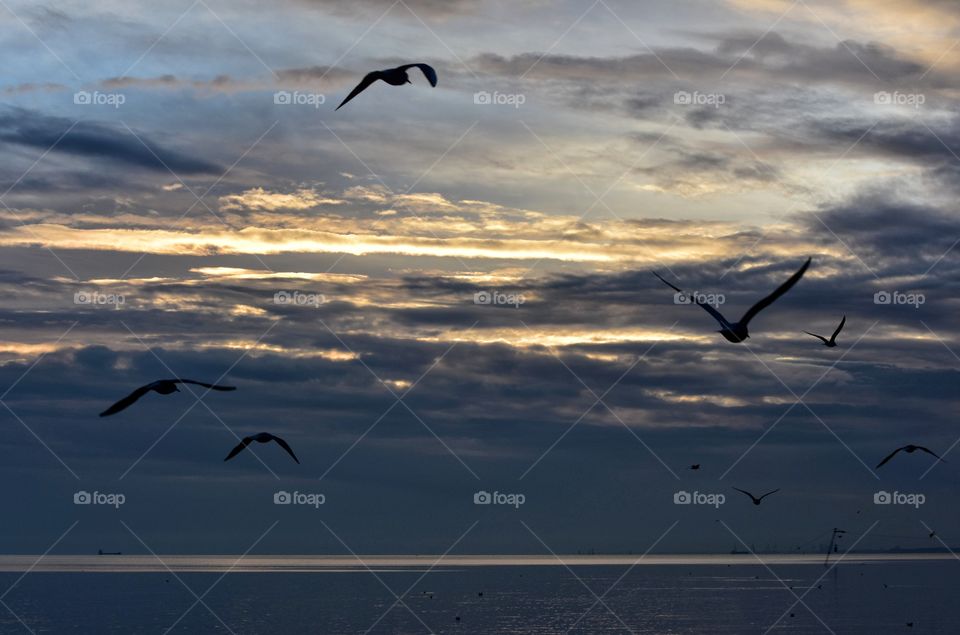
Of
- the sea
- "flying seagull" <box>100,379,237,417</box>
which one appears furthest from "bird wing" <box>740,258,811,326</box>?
the sea

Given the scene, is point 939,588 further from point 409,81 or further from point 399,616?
point 409,81

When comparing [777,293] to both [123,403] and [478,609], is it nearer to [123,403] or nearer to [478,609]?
[123,403]

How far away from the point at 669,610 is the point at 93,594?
77465 mm

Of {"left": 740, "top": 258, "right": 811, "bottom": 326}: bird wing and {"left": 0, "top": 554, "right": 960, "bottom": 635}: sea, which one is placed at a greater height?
{"left": 740, "top": 258, "right": 811, "bottom": 326}: bird wing

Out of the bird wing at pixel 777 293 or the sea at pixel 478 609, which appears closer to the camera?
the bird wing at pixel 777 293

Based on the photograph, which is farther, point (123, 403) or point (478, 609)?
point (478, 609)

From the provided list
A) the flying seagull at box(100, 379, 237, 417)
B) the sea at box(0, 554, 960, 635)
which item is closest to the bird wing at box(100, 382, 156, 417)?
the flying seagull at box(100, 379, 237, 417)

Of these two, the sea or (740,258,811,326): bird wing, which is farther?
the sea

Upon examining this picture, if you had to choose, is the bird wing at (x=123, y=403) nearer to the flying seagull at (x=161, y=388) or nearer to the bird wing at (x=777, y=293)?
the flying seagull at (x=161, y=388)

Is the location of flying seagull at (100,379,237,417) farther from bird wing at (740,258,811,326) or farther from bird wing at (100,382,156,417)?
bird wing at (740,258,811,326)

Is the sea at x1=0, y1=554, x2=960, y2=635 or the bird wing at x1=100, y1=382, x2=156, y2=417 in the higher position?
the bird wing at x1=100, y1=382, x2=156, y2=417

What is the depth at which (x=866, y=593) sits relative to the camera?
168250 millimetres

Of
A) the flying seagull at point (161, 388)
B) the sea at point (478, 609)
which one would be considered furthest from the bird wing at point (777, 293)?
the sea at point (478, 609)

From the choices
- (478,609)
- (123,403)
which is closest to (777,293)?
(123,403)
